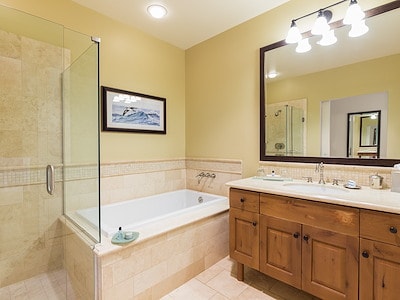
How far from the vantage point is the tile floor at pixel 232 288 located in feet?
5.62

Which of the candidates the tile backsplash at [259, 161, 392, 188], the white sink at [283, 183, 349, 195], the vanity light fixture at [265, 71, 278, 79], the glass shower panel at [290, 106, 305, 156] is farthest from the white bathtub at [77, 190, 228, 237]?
the vanity light fixture at [265, 71, 278, 79]

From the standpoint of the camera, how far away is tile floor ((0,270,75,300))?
172cm

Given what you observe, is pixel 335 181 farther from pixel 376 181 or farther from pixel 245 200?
pixel 245 200

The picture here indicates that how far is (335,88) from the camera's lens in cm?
187

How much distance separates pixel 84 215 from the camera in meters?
1.83

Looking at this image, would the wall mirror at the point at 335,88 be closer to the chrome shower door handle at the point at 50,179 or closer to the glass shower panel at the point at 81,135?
the glass shower panel at the point at 81,135

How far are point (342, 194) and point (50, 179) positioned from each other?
94.6 inches

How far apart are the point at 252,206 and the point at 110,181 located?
1.56 metres

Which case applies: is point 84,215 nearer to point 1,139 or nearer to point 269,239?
point 1,139

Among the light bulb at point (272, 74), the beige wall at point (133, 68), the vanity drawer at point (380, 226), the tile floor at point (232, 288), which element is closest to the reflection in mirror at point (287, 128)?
the light bulb at point (272, 74)

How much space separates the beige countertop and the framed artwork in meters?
1.41

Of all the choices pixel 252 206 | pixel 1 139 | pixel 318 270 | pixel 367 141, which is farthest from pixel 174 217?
pixel 367 141

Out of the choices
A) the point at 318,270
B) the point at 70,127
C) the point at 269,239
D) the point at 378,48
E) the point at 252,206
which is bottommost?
the point at 318,270

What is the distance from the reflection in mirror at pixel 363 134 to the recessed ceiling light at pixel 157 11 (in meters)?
2.05
